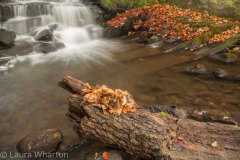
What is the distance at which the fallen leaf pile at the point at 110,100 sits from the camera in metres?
4.38

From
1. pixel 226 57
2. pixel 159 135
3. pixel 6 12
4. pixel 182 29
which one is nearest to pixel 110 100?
pixel 159 135

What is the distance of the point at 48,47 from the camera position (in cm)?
1320

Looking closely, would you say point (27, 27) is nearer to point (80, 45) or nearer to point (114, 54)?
point (80, 45)

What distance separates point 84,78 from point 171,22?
6.61 metres

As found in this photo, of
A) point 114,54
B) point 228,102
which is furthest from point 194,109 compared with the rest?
point 114,54

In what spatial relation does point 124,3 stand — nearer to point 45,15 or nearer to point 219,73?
point 45,15

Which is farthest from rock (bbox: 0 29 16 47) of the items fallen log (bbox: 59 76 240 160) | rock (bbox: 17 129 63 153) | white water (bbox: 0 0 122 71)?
fallen log (bbox: 59 76 240 160)

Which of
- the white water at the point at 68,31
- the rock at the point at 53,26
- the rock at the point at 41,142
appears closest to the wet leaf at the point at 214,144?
the rock at the point at 41,142

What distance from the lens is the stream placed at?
689 centimetres

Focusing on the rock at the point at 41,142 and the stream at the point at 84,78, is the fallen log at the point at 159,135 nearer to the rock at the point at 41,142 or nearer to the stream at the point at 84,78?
the rock at the point at 41,142

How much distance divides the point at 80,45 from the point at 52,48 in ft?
6.03

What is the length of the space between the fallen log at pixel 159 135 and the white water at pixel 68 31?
7.32 metres

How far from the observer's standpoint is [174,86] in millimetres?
8516

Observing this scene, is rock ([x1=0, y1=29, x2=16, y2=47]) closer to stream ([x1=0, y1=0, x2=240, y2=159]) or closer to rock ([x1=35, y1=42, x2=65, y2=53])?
stream ([x1=0, y1=0, x2=240, y2=159])
